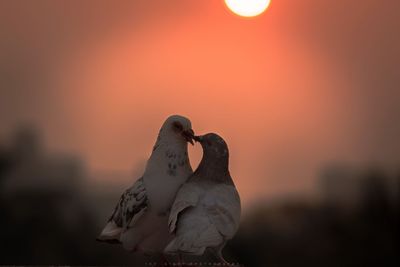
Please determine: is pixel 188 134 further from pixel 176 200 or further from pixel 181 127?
pixel 176 200

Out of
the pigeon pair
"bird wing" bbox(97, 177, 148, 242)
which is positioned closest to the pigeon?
the pigeon pair

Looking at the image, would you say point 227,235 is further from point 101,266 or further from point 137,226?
point 101,266

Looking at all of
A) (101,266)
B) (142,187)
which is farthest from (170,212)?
(101,266)

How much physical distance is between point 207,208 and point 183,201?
2.4 inches

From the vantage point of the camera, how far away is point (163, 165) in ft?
7.09

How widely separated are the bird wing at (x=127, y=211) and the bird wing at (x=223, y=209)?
18 cm

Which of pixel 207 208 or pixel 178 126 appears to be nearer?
pixel 207 208

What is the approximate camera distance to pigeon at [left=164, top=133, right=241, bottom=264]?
197 centimetres

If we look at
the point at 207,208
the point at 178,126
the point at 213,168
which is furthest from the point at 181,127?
the point at 207,208

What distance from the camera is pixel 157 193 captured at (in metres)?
2.13

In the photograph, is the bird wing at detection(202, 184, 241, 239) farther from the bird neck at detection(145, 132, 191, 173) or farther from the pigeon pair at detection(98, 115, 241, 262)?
the bird neck at detection(145, 132, 191, 173)

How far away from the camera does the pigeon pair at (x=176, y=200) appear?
2.03 metres

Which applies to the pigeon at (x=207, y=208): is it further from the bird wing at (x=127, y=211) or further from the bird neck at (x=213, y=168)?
the bird wing at (x=127, y=211)

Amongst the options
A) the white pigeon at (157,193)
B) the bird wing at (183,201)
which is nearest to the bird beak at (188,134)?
the white pigeon at (157,193)
